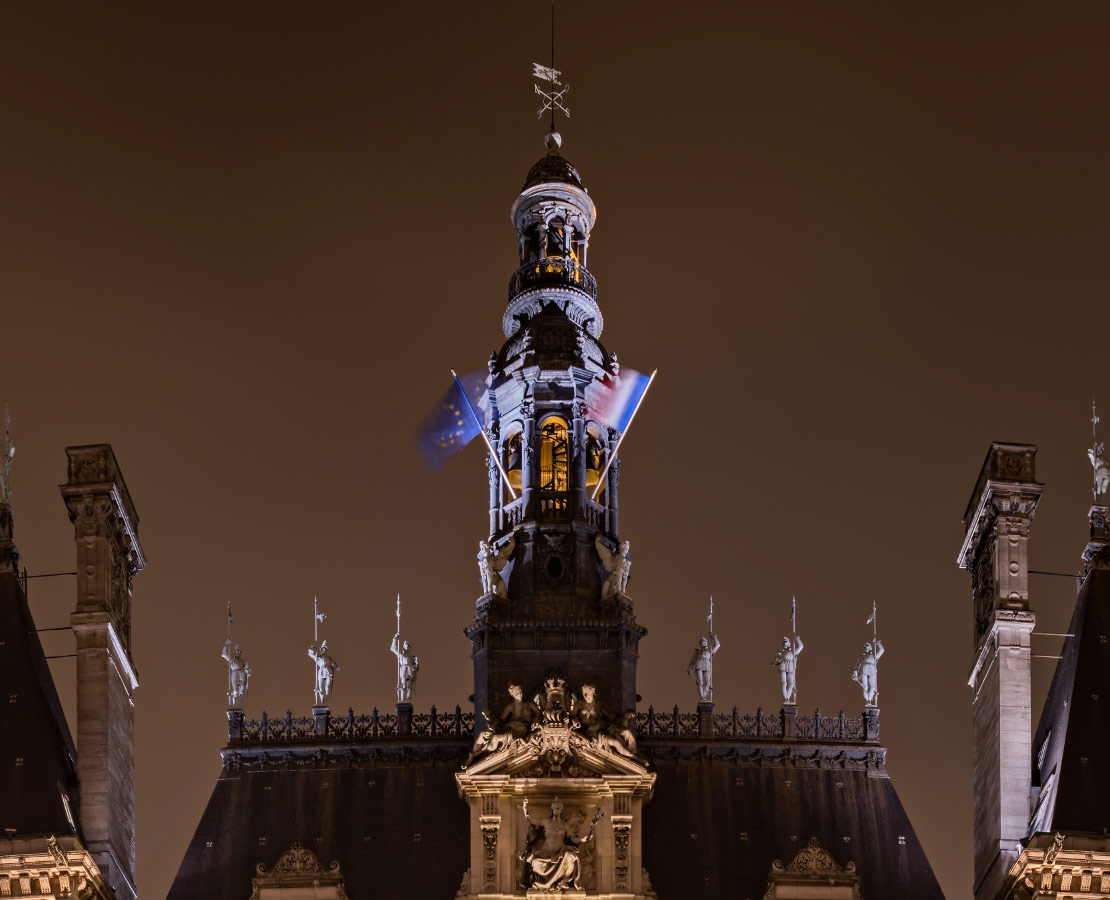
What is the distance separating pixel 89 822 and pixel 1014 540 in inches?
898

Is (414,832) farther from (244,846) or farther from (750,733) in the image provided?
(750,733)

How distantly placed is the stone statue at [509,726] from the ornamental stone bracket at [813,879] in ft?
21.9

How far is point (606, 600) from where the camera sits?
75.6 meters

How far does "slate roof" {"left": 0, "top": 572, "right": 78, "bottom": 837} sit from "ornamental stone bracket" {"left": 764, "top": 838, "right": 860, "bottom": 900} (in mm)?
16291

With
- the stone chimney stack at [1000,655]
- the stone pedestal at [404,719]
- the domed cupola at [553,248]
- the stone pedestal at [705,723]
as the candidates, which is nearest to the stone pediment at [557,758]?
the stone pedestal at [705,723]

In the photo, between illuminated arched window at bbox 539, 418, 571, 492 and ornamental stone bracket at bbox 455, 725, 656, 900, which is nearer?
ornamental stone bracket at bbox 455, 725, 656, 900

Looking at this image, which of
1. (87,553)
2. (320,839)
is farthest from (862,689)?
(87,553)

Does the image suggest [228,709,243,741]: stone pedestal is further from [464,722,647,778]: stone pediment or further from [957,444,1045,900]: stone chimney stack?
[957,444,1045,900]: stone chimney stack

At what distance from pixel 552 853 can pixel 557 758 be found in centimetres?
218

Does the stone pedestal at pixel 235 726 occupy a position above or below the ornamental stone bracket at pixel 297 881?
above

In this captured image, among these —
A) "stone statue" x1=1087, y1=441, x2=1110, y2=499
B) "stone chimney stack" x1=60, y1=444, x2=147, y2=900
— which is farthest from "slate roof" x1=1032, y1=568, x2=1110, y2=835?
"stone chimney stack" x1=60, y1=444, x2=147, y2=900

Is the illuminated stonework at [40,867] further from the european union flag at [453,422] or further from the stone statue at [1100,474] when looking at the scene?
the stone statue at [1100,474]

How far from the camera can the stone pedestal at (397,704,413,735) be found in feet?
250

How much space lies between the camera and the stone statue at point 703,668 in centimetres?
7725
